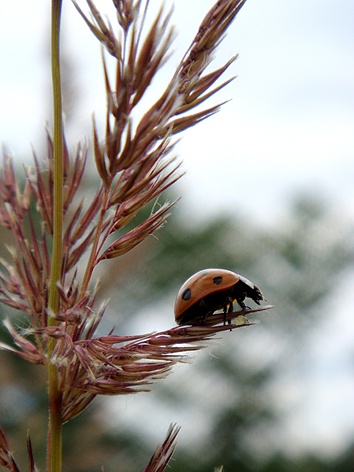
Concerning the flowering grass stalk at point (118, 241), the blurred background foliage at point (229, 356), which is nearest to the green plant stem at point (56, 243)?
the flowering grass stalk at point (118, 241)

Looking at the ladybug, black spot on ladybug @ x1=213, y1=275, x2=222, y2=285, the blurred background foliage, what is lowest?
the blurred background foliage

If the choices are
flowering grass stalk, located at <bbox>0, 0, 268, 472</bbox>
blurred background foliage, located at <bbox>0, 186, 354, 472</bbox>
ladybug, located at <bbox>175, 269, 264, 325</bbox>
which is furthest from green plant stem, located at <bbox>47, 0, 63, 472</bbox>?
blurred background foliage, located at <bbox>0, 186, 354, 472</bbox>

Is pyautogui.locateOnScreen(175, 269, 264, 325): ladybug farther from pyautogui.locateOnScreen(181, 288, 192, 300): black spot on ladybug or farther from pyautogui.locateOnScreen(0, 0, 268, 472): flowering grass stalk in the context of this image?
pyautogui.locateOnScreen(0, 0, 268, 472): flowering grass stalk

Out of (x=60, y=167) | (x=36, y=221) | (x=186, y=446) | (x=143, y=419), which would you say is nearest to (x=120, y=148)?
(x=60, y=167)

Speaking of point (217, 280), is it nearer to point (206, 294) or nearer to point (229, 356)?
point (206, 294)

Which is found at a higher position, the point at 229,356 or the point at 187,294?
the point at 187,294

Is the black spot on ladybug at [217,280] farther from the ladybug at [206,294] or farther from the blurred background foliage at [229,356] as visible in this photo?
the blurred background foliage at [229,356]

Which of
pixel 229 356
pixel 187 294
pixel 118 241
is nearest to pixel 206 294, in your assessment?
pixel 187 294
